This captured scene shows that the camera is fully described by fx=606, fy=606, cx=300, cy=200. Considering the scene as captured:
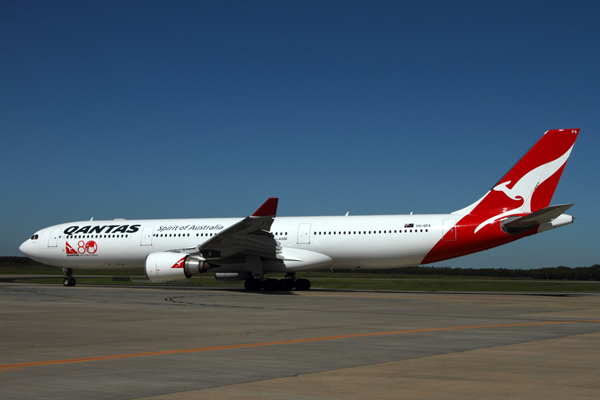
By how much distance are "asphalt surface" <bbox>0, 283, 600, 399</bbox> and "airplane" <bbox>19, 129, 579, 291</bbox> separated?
10.5 metres

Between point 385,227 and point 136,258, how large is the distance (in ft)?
43.3

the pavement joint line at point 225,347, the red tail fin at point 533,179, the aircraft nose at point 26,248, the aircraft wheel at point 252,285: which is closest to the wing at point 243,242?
the aircraft wheel at point 252,285

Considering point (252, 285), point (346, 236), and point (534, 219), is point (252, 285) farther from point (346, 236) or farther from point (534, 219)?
point (534, 219)

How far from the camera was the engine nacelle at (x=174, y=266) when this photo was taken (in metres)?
26.5

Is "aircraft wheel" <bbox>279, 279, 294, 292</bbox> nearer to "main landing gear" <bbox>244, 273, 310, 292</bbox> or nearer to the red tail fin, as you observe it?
"main landing gear" <bbox>244, 273, 310, 292</bbox>

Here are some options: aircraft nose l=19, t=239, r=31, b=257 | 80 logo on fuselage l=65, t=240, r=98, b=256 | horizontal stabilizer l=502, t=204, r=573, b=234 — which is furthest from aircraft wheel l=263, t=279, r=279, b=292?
aircraft nose l=19, t=239, r=31, b=257

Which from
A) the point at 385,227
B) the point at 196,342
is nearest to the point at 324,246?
the point at 385,227

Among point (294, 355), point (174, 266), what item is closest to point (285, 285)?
point (174, 266)

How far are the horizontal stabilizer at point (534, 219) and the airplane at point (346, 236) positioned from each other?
4cm

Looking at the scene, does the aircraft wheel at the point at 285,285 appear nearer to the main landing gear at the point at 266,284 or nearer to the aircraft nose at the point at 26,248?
the main landing gear at the point at 266,284

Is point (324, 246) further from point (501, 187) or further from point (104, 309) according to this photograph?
point (104, 309)

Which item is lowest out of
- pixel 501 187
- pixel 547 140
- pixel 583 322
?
pixel 583 322

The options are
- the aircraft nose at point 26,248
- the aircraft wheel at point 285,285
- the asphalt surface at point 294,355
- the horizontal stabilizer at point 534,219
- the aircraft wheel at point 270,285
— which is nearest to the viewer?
the asphalt surface at point 294,355

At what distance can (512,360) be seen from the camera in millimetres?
8008
